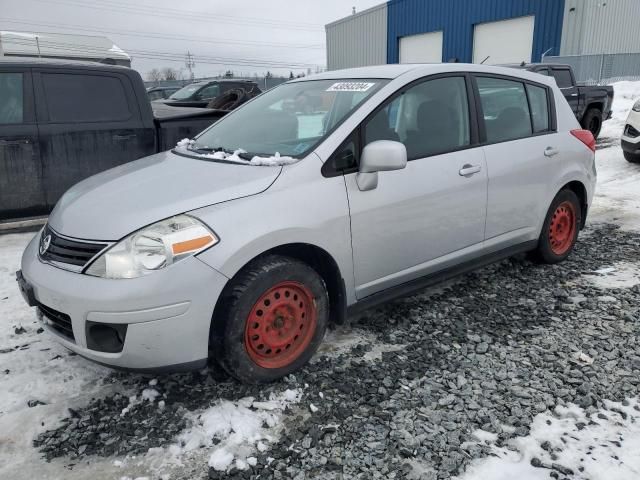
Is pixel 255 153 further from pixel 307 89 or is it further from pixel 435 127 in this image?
pixel 435 127

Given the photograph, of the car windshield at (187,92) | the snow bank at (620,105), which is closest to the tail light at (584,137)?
the snow bank at (620,105)

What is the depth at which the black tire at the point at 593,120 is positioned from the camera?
1251cm

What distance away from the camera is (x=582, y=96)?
12.1 meters

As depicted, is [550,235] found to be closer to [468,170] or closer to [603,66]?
[468,170]

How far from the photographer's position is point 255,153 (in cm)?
324

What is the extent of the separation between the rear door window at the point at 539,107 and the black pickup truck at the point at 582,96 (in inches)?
281

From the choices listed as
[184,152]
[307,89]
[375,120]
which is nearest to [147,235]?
[184,152]

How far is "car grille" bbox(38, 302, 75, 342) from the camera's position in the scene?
2623mm

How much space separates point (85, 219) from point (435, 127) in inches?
89.4

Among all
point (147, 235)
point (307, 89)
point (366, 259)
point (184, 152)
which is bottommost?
point (366, 259)

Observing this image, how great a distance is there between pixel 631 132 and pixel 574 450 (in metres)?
8.23

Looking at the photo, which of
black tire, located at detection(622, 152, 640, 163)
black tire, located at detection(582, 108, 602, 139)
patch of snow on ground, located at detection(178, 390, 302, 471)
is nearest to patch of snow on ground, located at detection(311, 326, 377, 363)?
patch of snow on ground, located at detection(178, 390, 302, 471)

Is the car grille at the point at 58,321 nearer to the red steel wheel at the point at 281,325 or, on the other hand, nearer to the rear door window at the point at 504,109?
the red steel wheel at the point at 281,325

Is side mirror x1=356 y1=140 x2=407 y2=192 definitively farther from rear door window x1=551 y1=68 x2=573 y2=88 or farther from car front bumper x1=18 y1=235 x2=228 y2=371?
rear door window x1=551 y1=68 x2=573 y2=88
